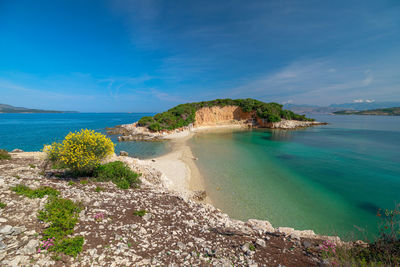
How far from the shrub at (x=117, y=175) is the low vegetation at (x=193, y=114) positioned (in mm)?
33894

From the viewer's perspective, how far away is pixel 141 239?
17.6 feet

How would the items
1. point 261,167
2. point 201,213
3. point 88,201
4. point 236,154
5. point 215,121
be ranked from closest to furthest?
point 88,201
point 201,213
point 261,167
point 236,154
point 215,121

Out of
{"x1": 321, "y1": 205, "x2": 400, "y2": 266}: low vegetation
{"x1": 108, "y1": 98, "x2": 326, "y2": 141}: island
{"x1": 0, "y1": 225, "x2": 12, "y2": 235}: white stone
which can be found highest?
{"x1": 108, "y1": 98, "x2": 326, "y2": 141}: island

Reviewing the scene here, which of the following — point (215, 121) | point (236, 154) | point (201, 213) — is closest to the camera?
point (201, 213)

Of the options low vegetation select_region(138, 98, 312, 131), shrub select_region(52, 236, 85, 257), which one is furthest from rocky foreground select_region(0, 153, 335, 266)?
low vegetation select_region(138, 98, 312, 131)

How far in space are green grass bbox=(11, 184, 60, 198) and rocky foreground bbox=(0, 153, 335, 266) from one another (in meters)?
0.23

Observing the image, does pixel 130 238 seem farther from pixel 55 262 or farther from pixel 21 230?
pixel 21 230

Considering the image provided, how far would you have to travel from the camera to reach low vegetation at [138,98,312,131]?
47.9m

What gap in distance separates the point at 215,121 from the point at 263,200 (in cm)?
5287

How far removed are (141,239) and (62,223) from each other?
2.58 meters

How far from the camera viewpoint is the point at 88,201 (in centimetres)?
685

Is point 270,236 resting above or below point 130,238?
below

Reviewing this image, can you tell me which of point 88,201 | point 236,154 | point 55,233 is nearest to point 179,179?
point 88,201

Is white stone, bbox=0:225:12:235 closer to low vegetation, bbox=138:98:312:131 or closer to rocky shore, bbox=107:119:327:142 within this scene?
rocky shore, bbox=107:119:327:142
